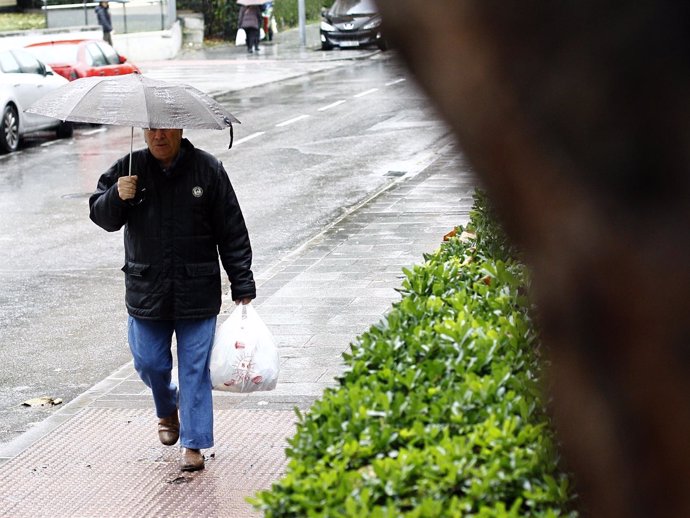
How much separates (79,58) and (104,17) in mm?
14733

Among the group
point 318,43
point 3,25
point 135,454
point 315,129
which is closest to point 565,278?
point 135,454

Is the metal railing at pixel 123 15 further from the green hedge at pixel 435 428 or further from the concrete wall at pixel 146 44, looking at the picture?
the green hedge at pixel 435 428

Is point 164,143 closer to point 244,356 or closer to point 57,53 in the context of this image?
point 244,356

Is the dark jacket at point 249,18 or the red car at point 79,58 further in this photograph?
the dark jacket at point 249,18

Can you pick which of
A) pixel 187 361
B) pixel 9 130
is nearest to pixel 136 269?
pixel 187 361

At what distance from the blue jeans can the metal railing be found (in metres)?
35.5

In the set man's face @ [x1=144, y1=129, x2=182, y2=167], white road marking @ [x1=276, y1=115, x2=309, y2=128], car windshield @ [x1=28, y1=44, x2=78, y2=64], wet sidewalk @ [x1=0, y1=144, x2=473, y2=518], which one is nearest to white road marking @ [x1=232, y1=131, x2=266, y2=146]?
white road marking @ [x1=276, y1=115, x2=309, y2=128]

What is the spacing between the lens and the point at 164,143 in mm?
6238

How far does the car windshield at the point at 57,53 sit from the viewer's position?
24734 mm

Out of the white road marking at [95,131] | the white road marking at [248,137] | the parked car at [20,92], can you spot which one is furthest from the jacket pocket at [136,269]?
the white road marking at [95,131]

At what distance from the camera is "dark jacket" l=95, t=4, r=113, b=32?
38.8 meters

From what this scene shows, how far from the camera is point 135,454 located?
660cm

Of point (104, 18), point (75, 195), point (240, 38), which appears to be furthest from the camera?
point (240, 38)

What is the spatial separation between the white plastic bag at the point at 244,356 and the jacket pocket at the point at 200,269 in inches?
9.3
